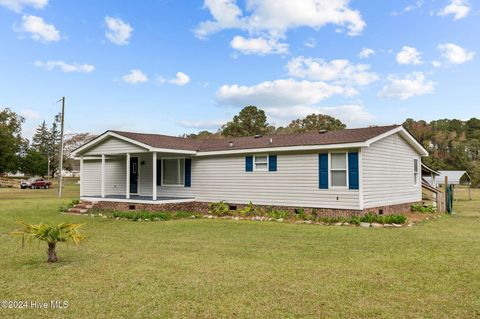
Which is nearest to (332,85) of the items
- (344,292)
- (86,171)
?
(86,171)

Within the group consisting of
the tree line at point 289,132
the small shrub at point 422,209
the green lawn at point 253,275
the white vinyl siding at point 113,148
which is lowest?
the green lawn at point 253,275

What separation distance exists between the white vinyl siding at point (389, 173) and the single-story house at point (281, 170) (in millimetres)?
37

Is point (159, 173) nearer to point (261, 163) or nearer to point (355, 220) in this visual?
point (261, 163)

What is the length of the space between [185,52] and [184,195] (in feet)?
33.9

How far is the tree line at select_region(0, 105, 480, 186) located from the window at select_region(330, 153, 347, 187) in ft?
A: 101

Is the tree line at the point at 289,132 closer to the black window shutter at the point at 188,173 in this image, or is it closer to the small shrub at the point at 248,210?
the small shrub at the point at 248,210

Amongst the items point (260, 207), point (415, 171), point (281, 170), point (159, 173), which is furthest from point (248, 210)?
point (415, 171)

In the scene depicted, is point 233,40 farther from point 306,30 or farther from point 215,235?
point 215,235

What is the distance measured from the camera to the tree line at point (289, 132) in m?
52.6

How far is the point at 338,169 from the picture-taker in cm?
1414

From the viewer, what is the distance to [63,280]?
607cm

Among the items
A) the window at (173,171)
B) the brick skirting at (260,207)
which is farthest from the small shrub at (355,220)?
the window at (173,171)

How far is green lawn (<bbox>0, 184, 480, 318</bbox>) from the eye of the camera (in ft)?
15.7

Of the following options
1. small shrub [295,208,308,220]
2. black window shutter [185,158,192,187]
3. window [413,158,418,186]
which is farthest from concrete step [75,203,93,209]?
window [413,158,418,186]
